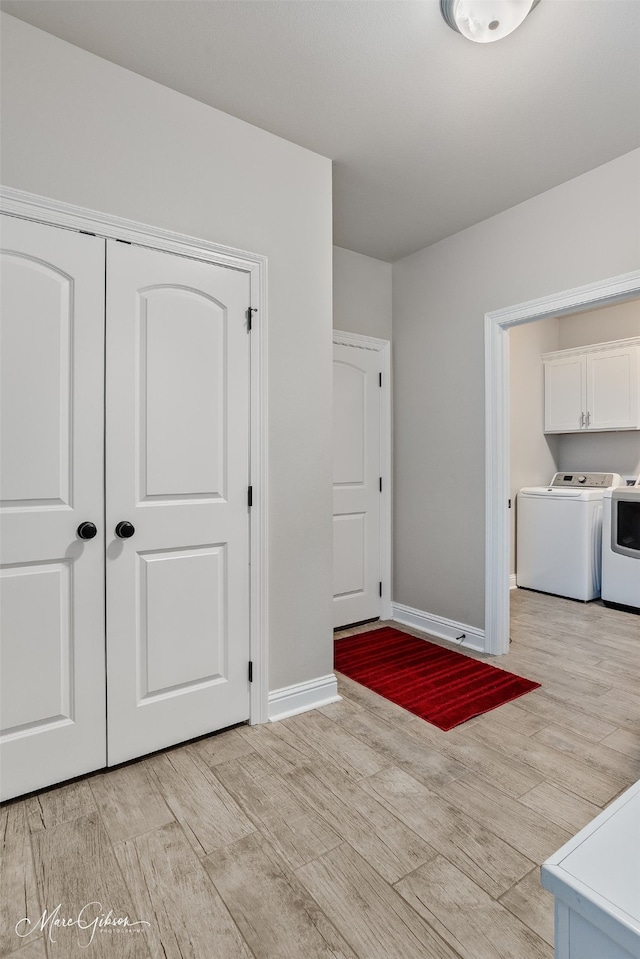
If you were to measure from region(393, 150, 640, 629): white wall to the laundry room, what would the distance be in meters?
1.60

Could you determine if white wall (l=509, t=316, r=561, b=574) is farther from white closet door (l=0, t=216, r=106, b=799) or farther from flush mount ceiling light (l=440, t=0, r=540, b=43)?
white closet door (l=0, t=216, r=106, b=799)

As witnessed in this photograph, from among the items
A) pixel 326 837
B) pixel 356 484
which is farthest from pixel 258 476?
pixel 356 484

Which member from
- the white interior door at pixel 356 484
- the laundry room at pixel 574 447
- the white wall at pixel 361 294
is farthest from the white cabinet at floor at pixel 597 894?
the laundry room at pixel 574 447

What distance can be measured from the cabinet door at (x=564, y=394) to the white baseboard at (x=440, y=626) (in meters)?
2.53

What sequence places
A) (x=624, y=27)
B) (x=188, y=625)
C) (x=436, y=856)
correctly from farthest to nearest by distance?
1. (x=188, y=625)
2. (x=624, y=27)
3. (x=436, y=856)

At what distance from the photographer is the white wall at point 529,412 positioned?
4.97 metres

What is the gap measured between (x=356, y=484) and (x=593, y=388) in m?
2.64

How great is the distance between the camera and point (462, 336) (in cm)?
345

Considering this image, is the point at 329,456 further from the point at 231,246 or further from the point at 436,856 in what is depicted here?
the point at 436,856

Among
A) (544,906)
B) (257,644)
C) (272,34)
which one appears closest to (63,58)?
(272,34)

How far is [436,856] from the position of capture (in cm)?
158

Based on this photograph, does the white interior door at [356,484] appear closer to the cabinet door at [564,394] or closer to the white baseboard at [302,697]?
the white baseboard at [302,697]

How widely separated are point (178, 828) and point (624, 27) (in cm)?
318

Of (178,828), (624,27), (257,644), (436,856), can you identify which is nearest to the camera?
(436,856)
